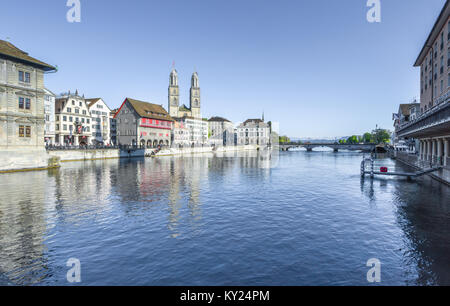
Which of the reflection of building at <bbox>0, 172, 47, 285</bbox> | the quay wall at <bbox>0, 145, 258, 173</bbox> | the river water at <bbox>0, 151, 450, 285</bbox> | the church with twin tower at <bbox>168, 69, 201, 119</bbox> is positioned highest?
the church with twin tower at <bbox>168, 69, 201, 119</bbox>

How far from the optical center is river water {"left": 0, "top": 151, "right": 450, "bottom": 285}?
9.02 m

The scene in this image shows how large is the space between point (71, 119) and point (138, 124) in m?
20.8

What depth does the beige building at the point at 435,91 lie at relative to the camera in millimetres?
28362

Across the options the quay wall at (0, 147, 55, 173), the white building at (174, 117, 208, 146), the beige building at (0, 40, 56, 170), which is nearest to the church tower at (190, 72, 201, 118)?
the white building at (174, 117, 208, 146)

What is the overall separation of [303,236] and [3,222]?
1751cm

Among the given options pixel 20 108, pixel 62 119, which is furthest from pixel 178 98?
pixel 20 108

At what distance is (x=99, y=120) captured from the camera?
93750 millimetres

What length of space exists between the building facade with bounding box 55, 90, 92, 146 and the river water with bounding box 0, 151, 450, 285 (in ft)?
212

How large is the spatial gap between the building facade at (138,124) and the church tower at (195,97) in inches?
3484

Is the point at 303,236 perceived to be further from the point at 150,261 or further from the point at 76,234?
the point at 76,234

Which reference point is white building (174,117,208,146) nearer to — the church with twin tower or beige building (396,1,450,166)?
the church with twin tower

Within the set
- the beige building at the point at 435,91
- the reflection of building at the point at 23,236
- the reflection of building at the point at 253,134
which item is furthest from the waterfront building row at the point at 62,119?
the beige building at the point at 435,91

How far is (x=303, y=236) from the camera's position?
12891 mm
